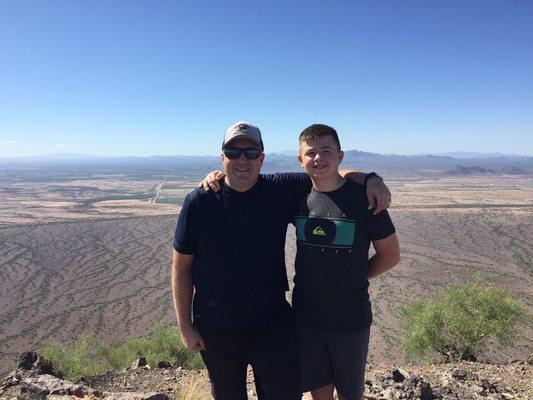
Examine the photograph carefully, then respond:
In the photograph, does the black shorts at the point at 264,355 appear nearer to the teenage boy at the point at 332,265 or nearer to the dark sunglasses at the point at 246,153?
the teenage boy at the point at 332,265

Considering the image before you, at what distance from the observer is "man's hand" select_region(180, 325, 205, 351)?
12.3ft

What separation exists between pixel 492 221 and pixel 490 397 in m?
66.7

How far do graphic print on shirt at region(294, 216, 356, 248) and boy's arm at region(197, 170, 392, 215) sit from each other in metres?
0.29

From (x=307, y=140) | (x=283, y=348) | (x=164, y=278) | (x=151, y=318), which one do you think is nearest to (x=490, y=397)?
(x=283, y=348)

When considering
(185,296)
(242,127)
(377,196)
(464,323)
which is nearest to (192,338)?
(185,296)

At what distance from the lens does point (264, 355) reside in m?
3.66

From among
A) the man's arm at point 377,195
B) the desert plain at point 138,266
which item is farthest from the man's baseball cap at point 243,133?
the desert plain at point 138,266

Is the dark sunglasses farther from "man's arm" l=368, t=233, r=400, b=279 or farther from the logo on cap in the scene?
"man's arm" l=368, t=233, r=400, b=279

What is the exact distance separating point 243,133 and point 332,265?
1.58m

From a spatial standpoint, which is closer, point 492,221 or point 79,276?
point 79,276

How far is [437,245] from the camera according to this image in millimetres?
51219

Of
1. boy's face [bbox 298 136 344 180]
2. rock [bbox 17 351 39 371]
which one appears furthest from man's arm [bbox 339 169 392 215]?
rock [bbox 17 351 39 371]

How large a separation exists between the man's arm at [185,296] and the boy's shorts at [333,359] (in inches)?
42.8

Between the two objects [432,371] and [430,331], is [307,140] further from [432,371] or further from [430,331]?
[430,331]
